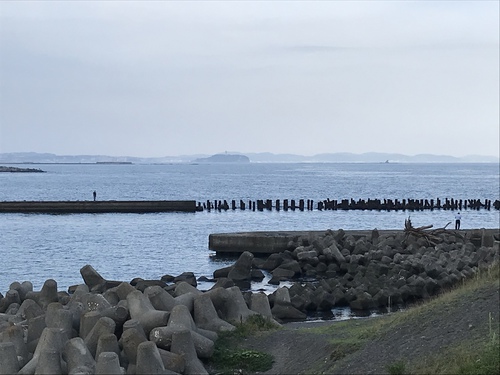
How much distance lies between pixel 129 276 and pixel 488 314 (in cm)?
2186

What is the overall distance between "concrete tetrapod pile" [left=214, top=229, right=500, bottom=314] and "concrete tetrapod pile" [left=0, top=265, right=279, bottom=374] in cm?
534

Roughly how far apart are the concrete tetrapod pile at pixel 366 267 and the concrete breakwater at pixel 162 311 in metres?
0.04

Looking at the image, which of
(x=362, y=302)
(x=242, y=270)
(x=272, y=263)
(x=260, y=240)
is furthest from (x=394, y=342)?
(x=260, y=240)

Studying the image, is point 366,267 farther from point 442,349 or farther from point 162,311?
point 442,349

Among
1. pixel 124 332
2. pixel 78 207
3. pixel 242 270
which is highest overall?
pixel 124 332

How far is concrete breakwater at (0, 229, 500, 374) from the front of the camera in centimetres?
1183

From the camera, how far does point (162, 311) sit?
1360 centimetres

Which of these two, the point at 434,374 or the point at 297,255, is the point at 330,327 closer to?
the point at 434,374

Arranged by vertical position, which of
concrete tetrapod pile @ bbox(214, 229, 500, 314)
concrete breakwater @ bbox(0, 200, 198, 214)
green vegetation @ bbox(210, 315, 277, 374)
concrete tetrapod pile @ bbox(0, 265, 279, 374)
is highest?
concrete tetrapod pile @ bbox(0, 265, 279, 374)

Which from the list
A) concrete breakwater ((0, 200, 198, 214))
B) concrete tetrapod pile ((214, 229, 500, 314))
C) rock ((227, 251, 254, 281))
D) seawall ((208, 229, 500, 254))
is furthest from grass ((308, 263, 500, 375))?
concrete breakwater ((0, 200, 198, 214))

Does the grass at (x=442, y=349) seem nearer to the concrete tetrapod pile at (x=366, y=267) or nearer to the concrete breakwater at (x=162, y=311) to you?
the concrete breakwater at (x=162, y=311)

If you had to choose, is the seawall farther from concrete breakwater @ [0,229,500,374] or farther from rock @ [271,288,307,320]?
rock @ [271,288,307,320]

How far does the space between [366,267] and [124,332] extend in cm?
1614

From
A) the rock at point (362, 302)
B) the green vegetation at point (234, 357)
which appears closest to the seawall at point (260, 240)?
the rock at point (362, 302)
